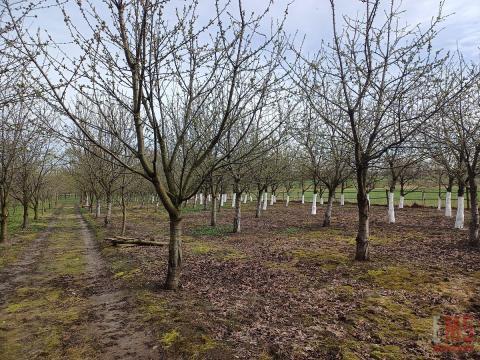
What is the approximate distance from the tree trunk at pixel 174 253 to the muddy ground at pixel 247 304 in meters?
0.29

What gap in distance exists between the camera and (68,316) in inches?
264

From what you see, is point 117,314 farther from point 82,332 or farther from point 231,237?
point 231,237

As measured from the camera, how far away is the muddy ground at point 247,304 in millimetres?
5199

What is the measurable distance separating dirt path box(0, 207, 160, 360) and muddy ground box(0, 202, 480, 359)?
3cm

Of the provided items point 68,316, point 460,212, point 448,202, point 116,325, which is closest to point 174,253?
point 116,325

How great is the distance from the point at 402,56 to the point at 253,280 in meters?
6.90

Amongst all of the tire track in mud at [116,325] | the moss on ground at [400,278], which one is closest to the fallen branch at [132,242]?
the tire track in mud at [116,325]

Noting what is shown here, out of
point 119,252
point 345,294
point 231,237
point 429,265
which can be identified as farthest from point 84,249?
point 429,265

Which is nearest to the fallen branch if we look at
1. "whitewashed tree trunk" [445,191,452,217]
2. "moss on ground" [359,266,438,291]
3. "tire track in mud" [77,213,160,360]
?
"tire track in mud" [77,213,160,360]

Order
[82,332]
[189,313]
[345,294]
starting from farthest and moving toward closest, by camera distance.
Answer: [345,294] → [189,313] → [82,332]

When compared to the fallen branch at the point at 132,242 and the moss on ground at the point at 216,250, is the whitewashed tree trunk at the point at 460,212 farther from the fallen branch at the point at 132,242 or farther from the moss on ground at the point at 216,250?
the fallen branch at the point at 132,242

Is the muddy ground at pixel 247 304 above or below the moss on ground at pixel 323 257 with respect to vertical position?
below

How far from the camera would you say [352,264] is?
32.4ft

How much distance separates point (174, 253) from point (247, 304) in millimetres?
1974
